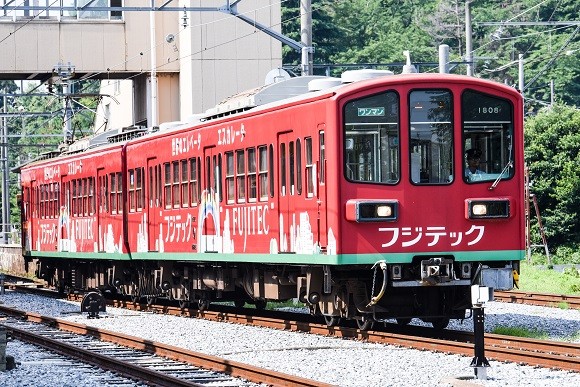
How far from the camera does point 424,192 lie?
16.3 m

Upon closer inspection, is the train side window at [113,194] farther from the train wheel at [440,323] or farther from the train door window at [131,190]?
the train wheel at [440,323]

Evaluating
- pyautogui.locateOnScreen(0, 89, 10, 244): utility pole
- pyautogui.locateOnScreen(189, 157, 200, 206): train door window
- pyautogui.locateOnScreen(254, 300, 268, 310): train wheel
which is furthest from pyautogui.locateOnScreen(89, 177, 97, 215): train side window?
pyautogui.locateOnScreen(0, 89, 10, 244): utility pole

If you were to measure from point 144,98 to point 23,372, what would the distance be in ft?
100

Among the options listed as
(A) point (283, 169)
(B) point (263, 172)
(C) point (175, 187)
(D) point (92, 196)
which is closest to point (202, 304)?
(C) point (175, 187)

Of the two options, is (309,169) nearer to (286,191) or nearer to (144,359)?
(286,191)

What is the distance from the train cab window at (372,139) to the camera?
16234mm

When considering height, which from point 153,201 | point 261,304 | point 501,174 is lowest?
point 261,304

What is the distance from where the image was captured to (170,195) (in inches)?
917

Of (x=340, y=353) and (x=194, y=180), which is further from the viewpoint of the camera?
(x=194, y=180)

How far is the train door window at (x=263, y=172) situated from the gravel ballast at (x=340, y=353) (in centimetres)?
190

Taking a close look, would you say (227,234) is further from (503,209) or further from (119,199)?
(119,199)

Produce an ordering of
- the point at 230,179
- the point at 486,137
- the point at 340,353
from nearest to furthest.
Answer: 1. the point at 340,353
2. the point at 486,137
3. the point at 230,179

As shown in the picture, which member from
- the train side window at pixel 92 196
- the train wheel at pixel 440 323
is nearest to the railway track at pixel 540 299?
the train wheel at pixel 440 323

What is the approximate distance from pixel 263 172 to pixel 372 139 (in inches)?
107
